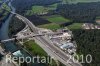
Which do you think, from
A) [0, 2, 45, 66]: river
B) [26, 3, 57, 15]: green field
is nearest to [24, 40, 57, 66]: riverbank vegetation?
[0, 2, 45, 66]: river

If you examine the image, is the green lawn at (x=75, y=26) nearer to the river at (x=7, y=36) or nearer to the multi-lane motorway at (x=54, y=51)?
the multi-lane motorway at (x=54, y=51)

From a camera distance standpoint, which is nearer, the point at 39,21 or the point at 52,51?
the point at 52,51

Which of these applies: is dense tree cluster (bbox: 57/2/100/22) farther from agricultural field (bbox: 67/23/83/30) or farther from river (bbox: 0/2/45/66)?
river (bbox: 0/2/45/66)

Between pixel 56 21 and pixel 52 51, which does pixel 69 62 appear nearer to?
pixel 52 51

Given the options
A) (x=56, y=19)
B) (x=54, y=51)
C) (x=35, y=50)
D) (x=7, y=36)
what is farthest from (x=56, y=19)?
(x=35, y=50)

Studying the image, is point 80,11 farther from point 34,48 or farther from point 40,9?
point 34,48

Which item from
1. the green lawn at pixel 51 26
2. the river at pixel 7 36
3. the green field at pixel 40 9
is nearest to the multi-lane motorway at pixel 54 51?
the river at pixel 7 36

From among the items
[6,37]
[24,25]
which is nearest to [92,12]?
[24,25]
